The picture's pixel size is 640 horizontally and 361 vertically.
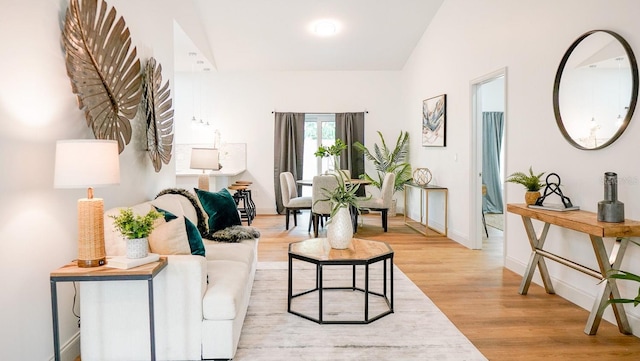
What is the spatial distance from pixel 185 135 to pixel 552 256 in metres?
6.66

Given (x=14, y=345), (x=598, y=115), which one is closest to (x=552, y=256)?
(x=598, y=115)

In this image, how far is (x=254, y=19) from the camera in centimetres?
642

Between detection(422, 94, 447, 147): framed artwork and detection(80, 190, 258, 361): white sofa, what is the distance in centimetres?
457

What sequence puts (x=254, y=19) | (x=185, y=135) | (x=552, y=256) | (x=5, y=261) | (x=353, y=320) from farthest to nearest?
(x=185, y=135)
(x=254, y=19)
(x=552, y=256)
(x=353, y=320)
(x=5, y=261)

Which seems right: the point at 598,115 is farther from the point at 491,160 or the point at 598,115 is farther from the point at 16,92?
the point at 491,160

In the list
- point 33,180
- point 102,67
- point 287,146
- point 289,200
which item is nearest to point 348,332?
point 33,180

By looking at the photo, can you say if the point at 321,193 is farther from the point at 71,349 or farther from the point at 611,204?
the point at 71,349

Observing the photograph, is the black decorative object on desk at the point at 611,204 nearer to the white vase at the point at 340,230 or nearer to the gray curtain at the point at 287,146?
the white vase at the point at 340,230

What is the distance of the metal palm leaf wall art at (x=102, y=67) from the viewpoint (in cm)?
255

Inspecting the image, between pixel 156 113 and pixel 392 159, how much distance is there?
4724 mm

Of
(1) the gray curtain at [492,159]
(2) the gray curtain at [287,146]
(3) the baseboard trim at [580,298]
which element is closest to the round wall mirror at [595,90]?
(3) the baseboard trim at [580,298]

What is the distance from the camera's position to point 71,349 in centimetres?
249

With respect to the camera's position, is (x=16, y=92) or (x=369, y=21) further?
(x=369, y=21)

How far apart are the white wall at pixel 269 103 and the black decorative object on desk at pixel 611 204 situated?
557 centimetres
